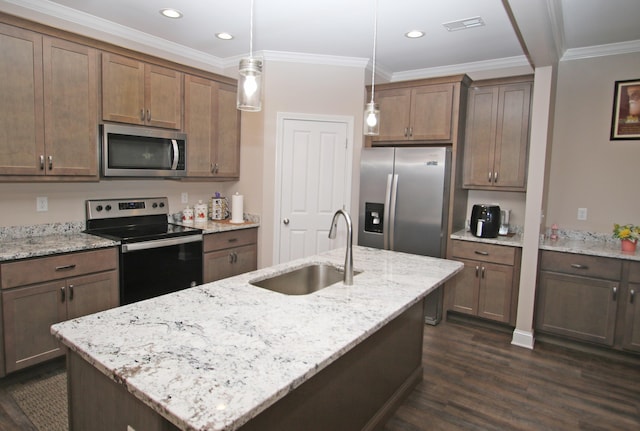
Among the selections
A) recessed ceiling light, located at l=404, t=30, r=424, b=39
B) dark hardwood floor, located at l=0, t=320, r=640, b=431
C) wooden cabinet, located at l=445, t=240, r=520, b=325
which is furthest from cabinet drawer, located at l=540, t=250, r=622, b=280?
recessed ceiling light, located at l=404, t=30, r=424, b=39

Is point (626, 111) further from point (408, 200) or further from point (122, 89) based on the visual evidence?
point (122, 89)

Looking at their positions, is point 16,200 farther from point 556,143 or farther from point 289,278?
point 556,143

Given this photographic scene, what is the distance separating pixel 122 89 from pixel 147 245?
4.18 ft

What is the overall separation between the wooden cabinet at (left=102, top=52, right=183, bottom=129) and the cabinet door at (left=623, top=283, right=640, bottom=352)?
3.99m

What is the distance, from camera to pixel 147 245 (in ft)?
10.3

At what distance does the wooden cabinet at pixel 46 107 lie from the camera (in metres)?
2.61

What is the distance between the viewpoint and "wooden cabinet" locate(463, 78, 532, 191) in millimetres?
3656

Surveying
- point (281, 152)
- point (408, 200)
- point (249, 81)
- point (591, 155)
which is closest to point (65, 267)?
point (249, 81)

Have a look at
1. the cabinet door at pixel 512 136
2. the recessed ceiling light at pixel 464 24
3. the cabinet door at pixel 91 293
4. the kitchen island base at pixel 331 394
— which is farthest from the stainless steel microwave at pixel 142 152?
the cabinet door at pixel 512 136

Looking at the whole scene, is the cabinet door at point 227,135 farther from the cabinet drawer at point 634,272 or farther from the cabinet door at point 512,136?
the cabinet drawer at point 634,272

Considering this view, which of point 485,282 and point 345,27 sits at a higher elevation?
point 345,27

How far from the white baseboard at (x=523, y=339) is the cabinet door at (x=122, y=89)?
12.0 ft

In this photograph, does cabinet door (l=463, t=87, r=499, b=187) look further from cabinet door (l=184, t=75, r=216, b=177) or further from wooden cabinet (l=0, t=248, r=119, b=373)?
wooden cabinet (l=0, t=248, r=119, b=373)

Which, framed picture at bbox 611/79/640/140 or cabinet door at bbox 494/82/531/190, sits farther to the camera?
cabinet door at bbox 494/82/531/190
